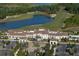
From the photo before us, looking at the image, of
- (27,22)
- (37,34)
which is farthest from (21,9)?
(37,34)

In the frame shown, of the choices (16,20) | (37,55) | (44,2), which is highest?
(44,2)

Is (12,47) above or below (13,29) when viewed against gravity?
below

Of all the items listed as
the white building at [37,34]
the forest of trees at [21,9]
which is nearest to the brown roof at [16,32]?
the white building at [37,34]

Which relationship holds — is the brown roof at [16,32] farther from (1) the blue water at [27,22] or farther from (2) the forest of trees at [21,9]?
(2) the forest of trees at [21,9]

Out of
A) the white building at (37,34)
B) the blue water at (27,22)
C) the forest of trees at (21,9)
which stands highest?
the forest of trees at (21,9)

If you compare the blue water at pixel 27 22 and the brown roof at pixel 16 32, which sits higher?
the blue water at pixel 27 22

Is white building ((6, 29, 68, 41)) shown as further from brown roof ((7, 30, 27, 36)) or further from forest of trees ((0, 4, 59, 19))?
forest of trees ((0, 4, 59, 19))

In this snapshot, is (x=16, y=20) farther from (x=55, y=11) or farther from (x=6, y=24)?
(x=55, y=11)

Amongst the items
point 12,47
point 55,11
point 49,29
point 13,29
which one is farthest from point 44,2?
point 12,47

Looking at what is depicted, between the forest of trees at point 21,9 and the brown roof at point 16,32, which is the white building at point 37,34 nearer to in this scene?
the brown roof at point 16,32

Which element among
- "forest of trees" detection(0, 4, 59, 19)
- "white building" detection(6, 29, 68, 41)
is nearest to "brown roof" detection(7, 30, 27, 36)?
"white building" detection(6, 29, 68, 41)
